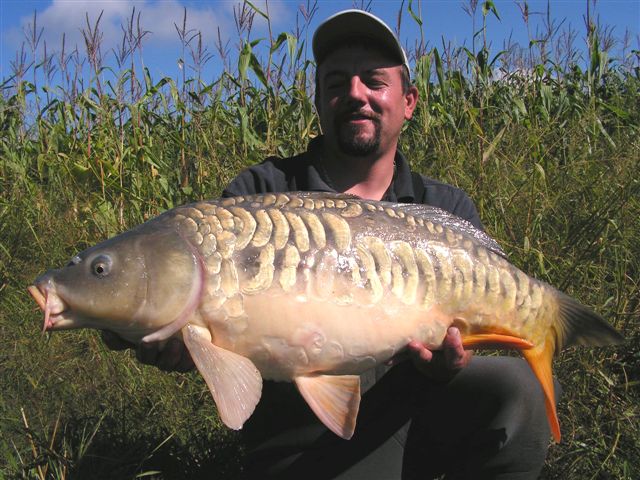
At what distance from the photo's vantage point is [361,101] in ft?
7.79

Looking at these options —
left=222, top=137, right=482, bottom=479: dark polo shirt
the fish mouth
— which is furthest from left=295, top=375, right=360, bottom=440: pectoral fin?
the fish mouth

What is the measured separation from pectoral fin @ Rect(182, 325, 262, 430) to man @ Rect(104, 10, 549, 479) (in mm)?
194

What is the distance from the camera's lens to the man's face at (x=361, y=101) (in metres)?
2.37

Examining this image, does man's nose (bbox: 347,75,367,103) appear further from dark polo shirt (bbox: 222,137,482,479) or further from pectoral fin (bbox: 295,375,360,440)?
pectoral fin (bbox: 295,375,360,440)

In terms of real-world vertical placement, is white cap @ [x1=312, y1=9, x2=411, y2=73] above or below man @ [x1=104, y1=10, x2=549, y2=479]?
above

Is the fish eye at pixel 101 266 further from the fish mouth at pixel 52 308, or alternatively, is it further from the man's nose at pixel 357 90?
the man's nose at pixel 357 90

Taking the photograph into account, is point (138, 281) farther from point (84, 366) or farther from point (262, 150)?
point (262, 150)

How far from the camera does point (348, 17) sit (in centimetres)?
239

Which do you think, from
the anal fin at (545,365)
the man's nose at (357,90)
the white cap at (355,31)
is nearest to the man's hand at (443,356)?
the anal fin at (545,365)

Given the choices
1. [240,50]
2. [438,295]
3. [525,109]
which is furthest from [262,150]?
[438,295]

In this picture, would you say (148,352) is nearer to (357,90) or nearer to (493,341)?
(493,341)

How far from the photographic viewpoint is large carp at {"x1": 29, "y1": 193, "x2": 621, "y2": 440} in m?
1.54

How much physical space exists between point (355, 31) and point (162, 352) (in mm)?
1312

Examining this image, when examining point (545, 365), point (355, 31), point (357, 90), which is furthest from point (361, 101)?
point (545, 365)
